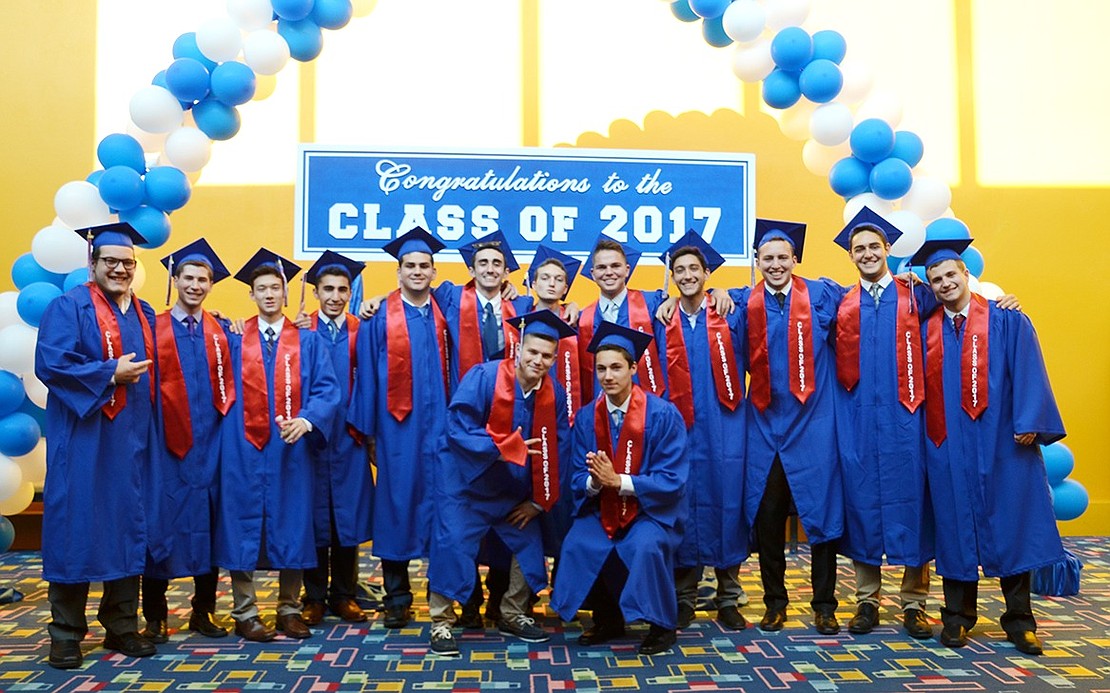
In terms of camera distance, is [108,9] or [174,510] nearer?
[174,510]

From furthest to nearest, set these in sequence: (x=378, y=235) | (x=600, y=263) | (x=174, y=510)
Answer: (x=378, y=235) < (x=600, y=263) < (x=174, y=510)

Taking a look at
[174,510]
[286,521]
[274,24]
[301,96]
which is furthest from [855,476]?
[301,96]

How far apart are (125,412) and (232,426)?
0.50 metres

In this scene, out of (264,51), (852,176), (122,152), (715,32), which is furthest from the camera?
(715,32)

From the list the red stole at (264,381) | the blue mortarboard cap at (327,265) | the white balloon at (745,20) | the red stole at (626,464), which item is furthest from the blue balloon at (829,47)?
the red stole at (264,381)

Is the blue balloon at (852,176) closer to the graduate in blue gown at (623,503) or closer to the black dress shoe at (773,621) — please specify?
the graduate in blue gown at (623,503)

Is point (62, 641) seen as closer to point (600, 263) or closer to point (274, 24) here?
point (600, 263)

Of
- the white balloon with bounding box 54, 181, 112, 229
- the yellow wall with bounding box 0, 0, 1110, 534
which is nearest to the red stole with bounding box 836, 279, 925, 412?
the yellow wall with bounding box 0, 0, 1110, 534

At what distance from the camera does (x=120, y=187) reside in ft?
17.8

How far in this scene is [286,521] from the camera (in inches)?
174

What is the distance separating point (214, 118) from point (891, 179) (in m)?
3.82

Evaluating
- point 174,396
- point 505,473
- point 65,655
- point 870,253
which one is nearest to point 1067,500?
point 870,253

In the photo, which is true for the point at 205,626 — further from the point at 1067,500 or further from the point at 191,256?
the point at 1067,500

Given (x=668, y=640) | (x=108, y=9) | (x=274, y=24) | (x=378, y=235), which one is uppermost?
(x=108, y=9)
